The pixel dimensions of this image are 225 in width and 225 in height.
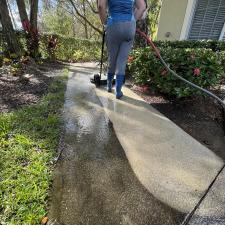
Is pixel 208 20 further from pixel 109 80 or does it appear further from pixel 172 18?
pixel 109 80

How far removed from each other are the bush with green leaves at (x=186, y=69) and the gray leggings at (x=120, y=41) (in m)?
0.36

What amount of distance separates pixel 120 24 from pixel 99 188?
2.23m

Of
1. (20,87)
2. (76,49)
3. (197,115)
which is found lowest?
(76,49)

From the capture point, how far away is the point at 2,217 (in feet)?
4.59

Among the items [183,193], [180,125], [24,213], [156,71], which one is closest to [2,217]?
→ [24,213]

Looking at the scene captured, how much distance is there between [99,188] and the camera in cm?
166

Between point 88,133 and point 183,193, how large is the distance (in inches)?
47.1

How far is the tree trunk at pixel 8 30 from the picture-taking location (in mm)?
5289

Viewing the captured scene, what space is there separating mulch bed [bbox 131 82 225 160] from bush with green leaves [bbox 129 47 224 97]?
0.23 m

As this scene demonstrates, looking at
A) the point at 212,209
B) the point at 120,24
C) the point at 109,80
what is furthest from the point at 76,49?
the point at 212,209

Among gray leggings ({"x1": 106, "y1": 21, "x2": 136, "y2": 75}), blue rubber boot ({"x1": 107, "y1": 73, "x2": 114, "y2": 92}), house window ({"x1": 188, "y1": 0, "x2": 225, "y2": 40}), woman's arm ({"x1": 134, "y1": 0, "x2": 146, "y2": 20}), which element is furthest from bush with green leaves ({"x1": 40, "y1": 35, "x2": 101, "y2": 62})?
woman's arm ({"x1": 134, "y1": 0, "x2": 146, "y2": 20})

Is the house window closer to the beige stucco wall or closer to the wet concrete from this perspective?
the beige stucco wall

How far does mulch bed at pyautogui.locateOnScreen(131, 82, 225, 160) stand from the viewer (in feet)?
7.92

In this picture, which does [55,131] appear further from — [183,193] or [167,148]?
[183,193]
